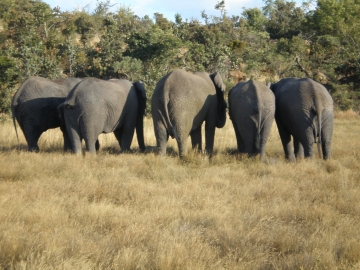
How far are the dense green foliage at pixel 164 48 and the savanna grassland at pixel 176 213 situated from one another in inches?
454

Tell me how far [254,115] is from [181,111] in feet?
4.99

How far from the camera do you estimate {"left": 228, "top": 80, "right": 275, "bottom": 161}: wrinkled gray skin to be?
10.7 metres

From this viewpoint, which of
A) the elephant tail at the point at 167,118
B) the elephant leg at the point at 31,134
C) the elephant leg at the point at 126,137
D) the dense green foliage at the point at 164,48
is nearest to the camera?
the elephant tail at the point at 167,118

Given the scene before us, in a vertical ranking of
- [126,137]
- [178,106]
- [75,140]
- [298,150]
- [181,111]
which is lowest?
[298,150]

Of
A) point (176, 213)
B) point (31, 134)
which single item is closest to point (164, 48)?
point (31, 134)

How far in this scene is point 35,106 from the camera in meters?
11.6

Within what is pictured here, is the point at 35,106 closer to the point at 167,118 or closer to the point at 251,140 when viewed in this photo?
the point at 167,118

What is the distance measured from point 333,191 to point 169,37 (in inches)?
733

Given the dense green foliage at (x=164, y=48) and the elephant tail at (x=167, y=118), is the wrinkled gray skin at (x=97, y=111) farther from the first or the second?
the dense green foliage at (x=164, y=48)

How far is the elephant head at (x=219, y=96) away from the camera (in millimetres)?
12500

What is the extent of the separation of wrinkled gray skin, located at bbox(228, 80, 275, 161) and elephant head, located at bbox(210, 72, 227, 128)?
143 cm

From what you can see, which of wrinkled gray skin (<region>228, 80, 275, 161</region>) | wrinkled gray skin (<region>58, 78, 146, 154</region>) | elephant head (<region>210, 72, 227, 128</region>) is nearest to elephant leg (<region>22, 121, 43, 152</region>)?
wrinkled gray skin (<region>58, 78, 146, 154</region>)

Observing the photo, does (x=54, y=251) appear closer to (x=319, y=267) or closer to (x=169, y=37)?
(x=319, y=267)

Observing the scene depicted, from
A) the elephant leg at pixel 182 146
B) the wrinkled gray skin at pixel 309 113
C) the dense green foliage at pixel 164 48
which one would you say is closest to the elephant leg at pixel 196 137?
the elephant leg at pixel 182 146
